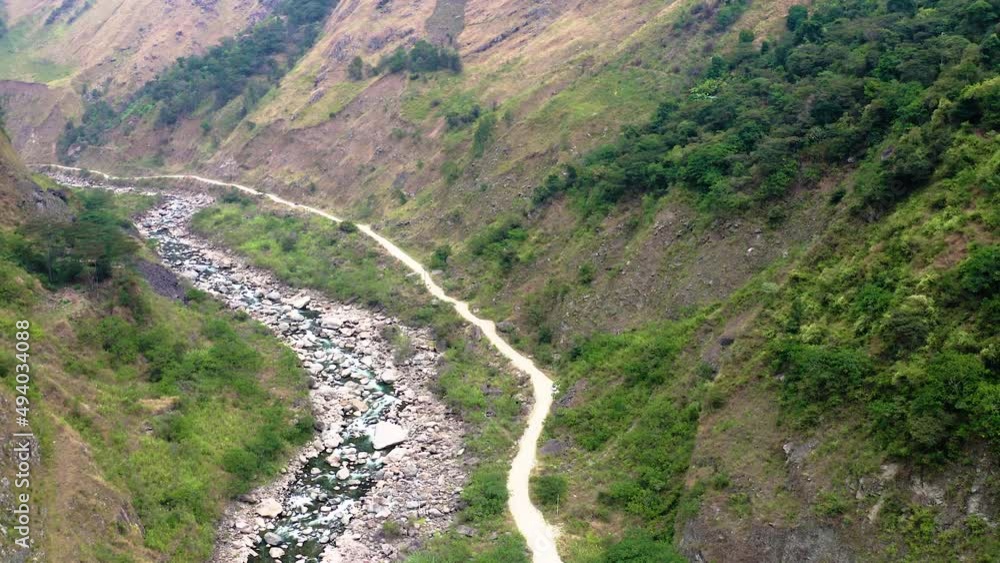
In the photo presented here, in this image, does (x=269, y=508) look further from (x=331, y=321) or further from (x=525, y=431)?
(x=331, y=321)

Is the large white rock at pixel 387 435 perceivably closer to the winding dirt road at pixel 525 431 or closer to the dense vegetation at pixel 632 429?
the winding dirt road at pixel 525 431

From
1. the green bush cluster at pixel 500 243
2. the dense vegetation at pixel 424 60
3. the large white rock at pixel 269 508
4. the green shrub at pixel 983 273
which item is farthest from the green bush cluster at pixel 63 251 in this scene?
the dense vegetation at pixel 424 60

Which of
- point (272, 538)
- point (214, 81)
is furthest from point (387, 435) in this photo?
point (214, 81)

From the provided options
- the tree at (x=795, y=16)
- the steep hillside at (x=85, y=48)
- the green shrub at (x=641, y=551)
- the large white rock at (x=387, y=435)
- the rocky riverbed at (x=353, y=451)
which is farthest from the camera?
the steep hillside at (x=85, y=48)

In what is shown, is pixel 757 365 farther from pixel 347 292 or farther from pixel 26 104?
pixel 26 104

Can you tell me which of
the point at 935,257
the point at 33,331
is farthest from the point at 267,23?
the point at 935,257

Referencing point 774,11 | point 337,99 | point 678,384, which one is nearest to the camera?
point 678,384

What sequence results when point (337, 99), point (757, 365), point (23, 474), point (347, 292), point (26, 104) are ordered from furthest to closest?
point (26, 104)
point (337, 99)
point (347, 292)
point (757, 365)
point (23, 474)
